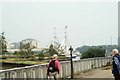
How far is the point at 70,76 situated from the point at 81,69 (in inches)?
172

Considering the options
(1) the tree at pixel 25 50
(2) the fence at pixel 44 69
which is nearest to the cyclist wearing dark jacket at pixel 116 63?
(2) the fence at pixel 44 69

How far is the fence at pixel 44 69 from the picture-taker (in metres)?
13.9

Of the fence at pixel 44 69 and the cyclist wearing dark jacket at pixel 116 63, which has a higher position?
the cyclist wearing dark jacket at pixel 116 63

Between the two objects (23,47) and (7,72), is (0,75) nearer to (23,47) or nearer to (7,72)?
(7,72)

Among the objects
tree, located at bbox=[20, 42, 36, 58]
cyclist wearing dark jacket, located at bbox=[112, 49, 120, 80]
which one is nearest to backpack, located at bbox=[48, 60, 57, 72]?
cyclist wearing dark jacket, located at bbox=[112, 49, 120, 80]

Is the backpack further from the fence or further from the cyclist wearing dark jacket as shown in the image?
the cyclist wearing dark jacket

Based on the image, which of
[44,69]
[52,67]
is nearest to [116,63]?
[52,67]

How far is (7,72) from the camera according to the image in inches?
527

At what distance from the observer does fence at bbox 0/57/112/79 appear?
1392 cm

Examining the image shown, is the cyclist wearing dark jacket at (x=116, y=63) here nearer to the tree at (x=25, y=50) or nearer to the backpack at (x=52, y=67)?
the backpack at (x=52, y=67)

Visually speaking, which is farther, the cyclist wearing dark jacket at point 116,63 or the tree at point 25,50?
the tree at point 25,50

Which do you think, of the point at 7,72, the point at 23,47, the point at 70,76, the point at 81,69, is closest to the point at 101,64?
the point at 81,69

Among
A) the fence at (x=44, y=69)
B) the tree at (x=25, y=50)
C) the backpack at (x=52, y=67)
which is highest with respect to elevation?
the backpack at (x=52, y=67)

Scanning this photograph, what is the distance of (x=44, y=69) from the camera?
1814cm
